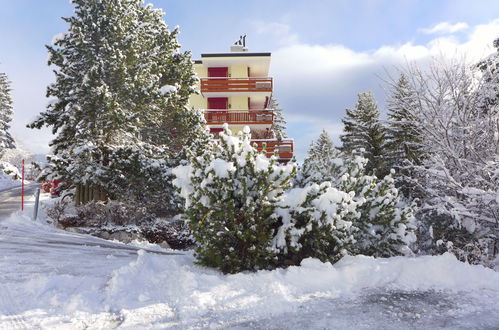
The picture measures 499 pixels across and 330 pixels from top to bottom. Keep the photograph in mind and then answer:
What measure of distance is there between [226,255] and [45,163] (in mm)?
11211

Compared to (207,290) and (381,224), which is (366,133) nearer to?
(381,224)

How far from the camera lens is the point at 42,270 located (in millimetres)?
6520

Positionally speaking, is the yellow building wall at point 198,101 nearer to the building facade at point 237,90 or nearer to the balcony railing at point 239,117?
the building facade at point 237,90

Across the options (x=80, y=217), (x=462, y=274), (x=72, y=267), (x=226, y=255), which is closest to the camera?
(x=462, y=274)

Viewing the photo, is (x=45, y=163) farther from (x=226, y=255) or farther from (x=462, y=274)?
(x=462, y=274)

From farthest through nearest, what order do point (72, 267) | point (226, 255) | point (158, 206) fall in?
1. point (158, 206)
2. point (72, 267)
3. point (226, 255)

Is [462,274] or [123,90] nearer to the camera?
[462,274]

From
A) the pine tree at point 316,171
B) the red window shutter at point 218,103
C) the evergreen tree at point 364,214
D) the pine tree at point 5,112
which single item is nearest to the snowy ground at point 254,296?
the evergreen tree at point 364,214

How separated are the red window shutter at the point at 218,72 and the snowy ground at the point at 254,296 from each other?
25.1 m

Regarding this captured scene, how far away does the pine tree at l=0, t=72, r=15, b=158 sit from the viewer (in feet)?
162

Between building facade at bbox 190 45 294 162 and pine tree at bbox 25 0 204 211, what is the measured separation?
9611mm

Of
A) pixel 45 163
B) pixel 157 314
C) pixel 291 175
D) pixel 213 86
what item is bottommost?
pixel 157 314

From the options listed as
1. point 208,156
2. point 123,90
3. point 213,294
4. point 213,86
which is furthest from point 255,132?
point 213,294

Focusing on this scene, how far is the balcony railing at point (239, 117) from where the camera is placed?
87.2 ft
